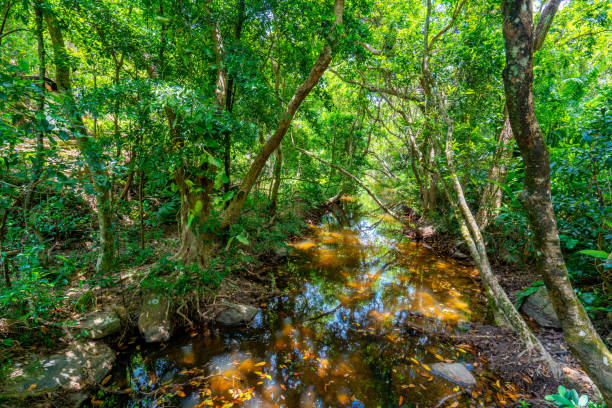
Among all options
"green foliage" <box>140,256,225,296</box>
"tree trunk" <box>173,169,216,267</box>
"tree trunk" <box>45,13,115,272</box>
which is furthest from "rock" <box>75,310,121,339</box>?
"tree trunk" <box>173,169,216,267</box>

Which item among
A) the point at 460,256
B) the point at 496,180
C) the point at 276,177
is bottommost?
the point at 460,256

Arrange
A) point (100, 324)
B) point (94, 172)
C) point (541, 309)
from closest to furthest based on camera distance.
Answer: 1. point (94, 172)
2. point (100, 324)
3. point (541, 309)

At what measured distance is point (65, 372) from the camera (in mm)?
2957

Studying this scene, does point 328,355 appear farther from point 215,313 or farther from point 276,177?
point 276,177

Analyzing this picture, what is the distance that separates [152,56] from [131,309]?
14.5ft

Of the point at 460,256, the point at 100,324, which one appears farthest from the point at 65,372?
the point at 460,256

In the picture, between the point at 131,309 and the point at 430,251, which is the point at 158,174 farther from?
the point at 430,251

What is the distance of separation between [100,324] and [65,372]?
0.81 meters

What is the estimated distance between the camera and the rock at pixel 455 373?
339 centimetres

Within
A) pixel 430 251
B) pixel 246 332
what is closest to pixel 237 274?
pixel 246 332

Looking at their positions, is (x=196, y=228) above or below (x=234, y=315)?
above

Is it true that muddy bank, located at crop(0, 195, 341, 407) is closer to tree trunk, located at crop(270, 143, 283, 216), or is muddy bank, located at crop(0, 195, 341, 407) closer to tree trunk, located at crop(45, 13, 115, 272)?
tree trunk, located at crop(45, 13, 115, 272)

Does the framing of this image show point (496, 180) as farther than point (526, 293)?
Yes

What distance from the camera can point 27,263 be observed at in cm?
282
